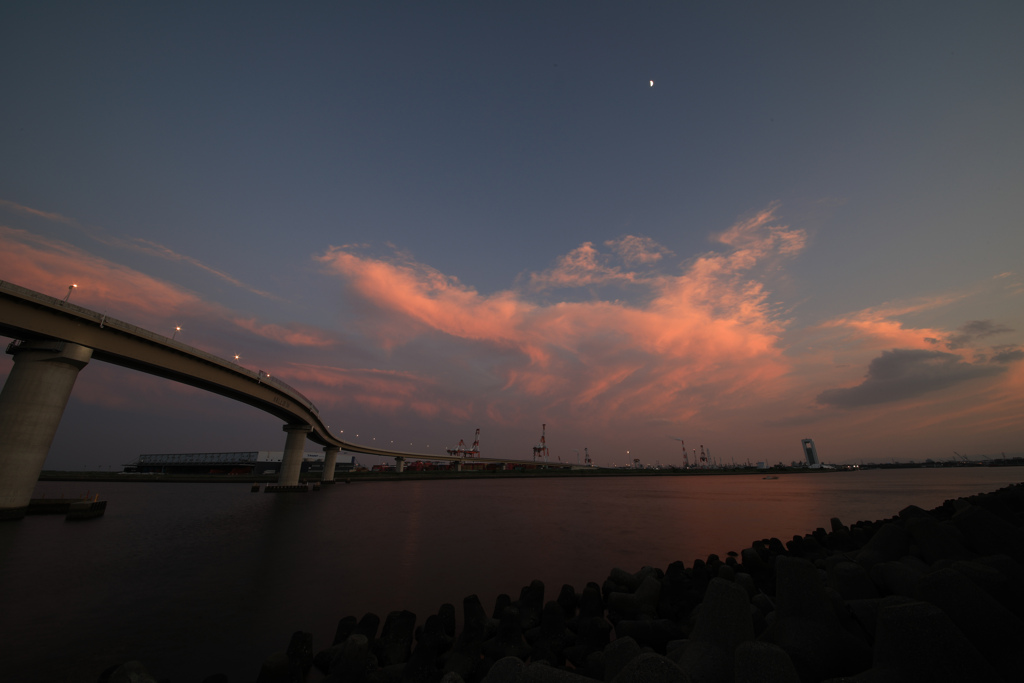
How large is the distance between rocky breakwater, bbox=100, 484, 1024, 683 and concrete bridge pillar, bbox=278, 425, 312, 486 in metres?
58.0

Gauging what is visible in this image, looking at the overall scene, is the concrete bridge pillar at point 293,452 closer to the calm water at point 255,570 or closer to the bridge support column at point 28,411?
the calm water at point 255,570

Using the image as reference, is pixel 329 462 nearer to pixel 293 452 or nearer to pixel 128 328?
pixel 293 452

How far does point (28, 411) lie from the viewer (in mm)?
23766

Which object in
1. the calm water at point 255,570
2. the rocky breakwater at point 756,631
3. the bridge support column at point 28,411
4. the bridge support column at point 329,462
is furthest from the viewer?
the bridge support column at point 329,462

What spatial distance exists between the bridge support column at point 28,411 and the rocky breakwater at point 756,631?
2900cm

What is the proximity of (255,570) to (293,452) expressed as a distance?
1913 inches

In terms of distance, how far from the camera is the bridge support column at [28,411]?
23234 mm

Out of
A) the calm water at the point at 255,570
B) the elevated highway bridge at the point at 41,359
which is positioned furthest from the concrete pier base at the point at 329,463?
the elevated highway bridge at the point at 41,359

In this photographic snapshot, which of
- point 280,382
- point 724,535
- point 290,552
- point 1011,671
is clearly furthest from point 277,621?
point 280,382

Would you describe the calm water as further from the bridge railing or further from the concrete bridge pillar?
the concrete bridge pillar

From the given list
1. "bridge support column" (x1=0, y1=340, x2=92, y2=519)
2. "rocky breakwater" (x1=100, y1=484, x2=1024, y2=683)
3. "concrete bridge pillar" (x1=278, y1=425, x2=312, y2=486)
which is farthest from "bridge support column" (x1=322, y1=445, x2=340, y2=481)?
"rocky breakwater" (x1=100, y1=484, x2=1024, y2=683)

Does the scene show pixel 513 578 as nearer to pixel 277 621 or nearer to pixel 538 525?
pixel 277 621

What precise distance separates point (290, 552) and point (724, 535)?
2671 centimetres

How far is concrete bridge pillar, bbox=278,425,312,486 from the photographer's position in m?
59.0
